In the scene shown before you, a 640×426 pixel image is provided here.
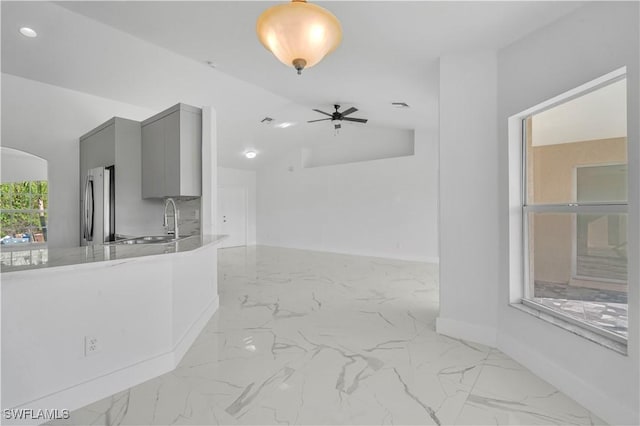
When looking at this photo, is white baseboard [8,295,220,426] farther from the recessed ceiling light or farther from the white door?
the white door

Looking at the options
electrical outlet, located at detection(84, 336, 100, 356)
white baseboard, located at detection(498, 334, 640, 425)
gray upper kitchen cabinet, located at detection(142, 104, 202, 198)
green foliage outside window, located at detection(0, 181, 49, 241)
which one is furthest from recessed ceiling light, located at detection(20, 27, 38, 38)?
white baseboard, located at detection(498, 334, 640, 425)

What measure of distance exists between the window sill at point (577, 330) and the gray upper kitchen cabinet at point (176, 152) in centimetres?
338

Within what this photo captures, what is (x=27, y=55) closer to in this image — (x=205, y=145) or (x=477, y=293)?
(x=205, y=145)

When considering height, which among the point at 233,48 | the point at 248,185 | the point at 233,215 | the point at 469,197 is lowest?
the point at 233,215

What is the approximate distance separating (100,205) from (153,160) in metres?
0.82

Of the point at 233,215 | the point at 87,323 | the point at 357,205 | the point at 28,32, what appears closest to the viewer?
the point at 87,323

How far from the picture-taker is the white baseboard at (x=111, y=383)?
175cm

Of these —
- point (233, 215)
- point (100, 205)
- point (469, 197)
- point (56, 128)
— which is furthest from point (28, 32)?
point (233, 215)

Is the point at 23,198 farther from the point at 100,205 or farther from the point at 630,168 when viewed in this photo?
the point at 630,168

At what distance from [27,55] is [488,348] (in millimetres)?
5358

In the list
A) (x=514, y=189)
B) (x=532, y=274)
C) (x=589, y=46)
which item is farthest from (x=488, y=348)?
(x=589, y=46)

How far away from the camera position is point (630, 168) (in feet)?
5.46

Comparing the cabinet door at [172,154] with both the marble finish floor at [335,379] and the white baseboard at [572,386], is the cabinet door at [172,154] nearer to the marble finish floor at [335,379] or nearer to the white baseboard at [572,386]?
the marble finish floor at [335,379]

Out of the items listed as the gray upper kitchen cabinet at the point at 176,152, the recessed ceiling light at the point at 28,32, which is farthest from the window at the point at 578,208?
the recessed ceiling light at the point at 28,32
